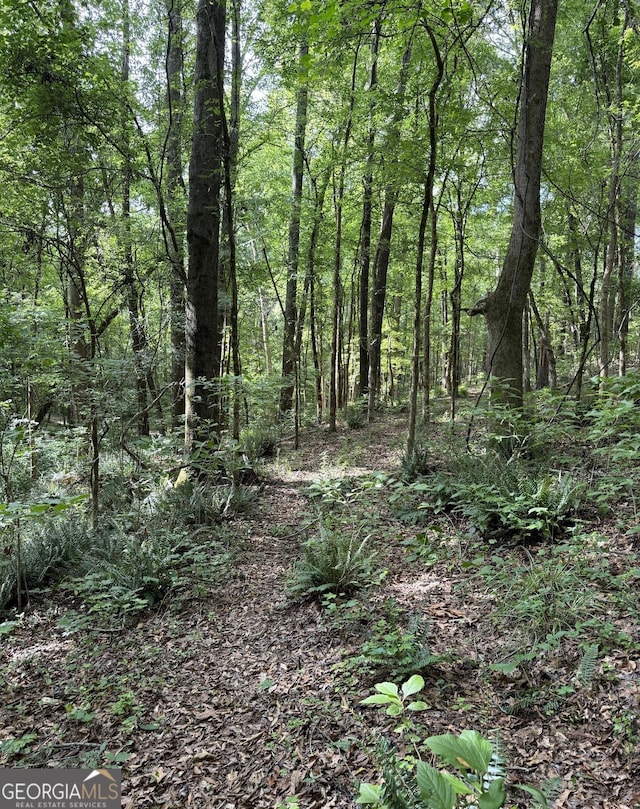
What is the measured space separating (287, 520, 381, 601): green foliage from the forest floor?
147mm

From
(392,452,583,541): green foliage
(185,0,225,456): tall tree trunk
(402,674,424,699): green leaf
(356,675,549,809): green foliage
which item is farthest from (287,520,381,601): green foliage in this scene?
(185,0,225,456): tall tree trunk

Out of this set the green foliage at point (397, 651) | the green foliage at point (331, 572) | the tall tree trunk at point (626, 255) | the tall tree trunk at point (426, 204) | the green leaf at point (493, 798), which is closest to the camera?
the green leaf at point (493, 798)

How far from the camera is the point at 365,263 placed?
11258 millimetres

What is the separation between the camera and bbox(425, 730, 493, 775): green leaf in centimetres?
118

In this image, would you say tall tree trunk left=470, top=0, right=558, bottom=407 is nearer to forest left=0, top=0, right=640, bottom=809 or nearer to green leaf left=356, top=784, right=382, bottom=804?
forest left=0, top=0, right=640, bottom=809

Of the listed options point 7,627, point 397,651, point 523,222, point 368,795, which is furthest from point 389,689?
point 523,222

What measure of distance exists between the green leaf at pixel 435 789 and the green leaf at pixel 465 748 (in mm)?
65

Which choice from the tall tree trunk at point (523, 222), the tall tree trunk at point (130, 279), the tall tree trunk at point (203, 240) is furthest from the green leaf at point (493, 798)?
the tall tree trunk at point (203, 240)

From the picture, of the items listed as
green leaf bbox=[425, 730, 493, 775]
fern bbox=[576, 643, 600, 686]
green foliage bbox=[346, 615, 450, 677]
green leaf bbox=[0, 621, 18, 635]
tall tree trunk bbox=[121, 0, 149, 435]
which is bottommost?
green leaf bbox=[0, 621, 18, 635]

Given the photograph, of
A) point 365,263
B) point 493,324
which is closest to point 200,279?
point 493,324

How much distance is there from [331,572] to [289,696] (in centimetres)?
110

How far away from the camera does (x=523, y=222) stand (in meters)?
5.92

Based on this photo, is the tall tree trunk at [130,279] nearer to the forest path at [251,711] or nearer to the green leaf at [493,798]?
Answer: the forest path at [251,711]

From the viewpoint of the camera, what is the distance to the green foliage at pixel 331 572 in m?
3.72
